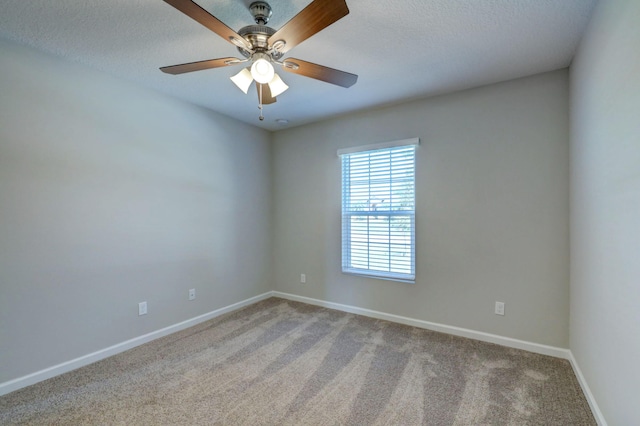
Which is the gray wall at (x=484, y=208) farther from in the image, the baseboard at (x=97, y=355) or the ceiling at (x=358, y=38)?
the baseboard at (x=97, y=355)

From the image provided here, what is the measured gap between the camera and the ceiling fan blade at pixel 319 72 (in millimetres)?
1693

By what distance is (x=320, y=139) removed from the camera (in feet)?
12.2

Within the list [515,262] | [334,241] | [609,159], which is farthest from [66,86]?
[515,262]

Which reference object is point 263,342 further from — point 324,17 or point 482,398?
point 324,17

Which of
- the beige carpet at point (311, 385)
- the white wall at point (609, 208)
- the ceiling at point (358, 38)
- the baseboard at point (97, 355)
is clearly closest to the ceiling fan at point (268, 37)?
the ceiling at point (358, 38)

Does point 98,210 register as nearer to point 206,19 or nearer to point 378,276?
point 206,19

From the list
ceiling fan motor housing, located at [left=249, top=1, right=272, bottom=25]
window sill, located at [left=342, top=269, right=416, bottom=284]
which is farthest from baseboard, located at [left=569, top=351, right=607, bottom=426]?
ceiling fan motor housing, located at [left=249, top=1, right=272, bottom=25]

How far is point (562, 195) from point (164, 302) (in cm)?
376

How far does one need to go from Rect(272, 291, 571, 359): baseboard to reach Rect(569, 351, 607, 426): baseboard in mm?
147

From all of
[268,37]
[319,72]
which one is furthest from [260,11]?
[319,72]

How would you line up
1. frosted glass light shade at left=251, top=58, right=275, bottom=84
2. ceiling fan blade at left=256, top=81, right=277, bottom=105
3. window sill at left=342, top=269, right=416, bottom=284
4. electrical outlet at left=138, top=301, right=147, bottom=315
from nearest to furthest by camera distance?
frosted glass light shade at left=251, top=58, right=275, bottom=84, ceiling fan blade at left=256, top=81, right=277, bottom=105, electrical outlet at left=138, top=301, right=147, bottom=315, window sill at left=342, top=269, right=416, bottom=284

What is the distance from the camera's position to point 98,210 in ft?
7.84

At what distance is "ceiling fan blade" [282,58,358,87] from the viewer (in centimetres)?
169

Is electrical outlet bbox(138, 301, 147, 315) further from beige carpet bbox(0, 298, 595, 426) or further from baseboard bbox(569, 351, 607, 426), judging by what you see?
baseboard bbox(569, 351, 607, 426)
